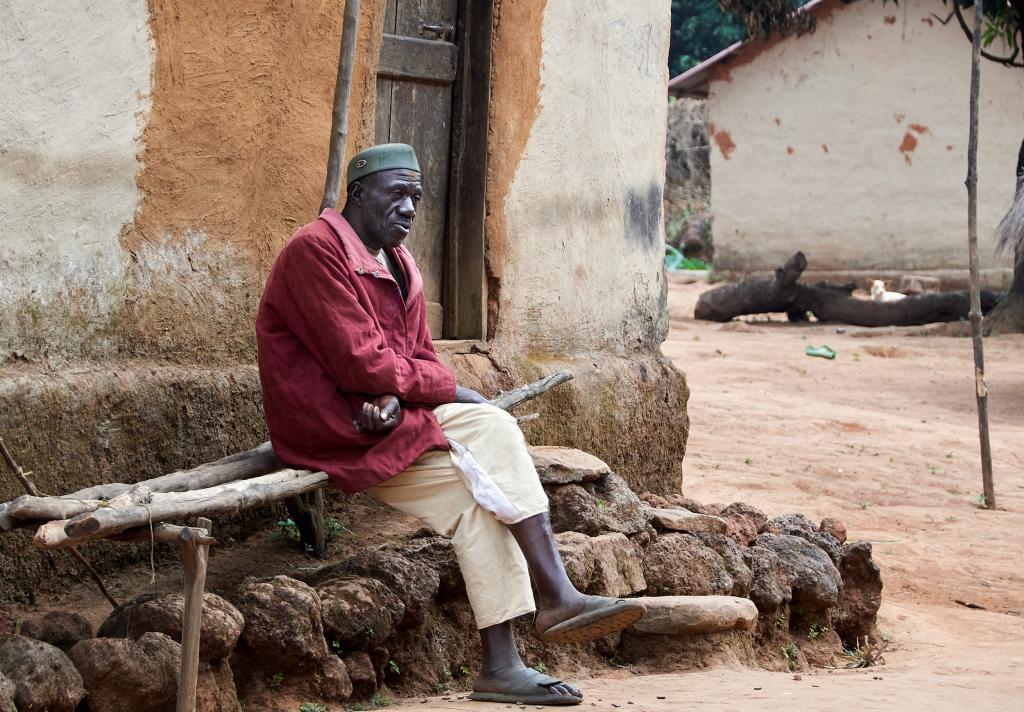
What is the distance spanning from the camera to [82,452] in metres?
4.01

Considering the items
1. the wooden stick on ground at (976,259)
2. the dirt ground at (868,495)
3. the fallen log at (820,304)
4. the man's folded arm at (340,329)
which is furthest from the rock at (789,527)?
the fallen log at (820,304)

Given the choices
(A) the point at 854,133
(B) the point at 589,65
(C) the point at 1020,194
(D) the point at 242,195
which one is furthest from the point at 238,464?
(A) the point at 854,133

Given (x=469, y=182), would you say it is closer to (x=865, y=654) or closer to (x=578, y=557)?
(x=578, y=557)

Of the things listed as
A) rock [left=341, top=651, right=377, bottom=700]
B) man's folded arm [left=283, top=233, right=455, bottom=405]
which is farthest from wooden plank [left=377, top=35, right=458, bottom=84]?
rock [left=341, top=651, right=377, bottom=700]

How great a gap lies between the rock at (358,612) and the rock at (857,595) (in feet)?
7.53

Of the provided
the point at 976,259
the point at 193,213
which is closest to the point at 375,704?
the point at 193,213

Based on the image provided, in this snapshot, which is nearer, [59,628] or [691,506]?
[59,628]

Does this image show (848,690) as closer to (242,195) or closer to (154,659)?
(154,659)

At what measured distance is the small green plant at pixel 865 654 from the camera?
16.7ft

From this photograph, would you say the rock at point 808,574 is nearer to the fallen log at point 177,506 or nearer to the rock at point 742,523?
the rock at point 742,523

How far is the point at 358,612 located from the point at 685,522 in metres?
1.74

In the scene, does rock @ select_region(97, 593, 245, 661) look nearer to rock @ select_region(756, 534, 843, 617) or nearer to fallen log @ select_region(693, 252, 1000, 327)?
rock @ select_region(756, 534, 843, 617)

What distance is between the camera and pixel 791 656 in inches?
202

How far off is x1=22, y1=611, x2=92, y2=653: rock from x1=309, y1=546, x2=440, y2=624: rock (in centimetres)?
72
